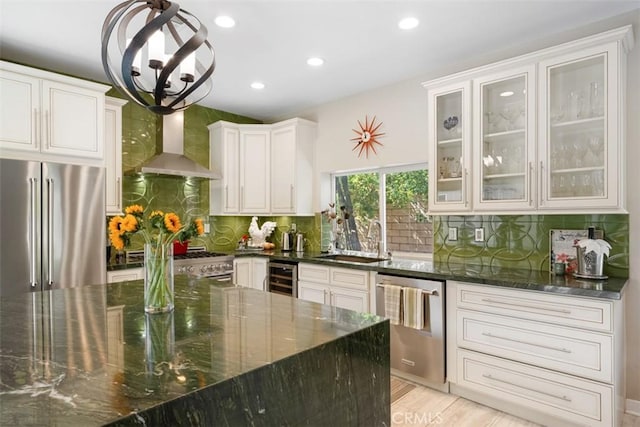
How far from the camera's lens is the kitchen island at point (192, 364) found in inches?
31.4

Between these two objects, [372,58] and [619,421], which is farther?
[372,58]

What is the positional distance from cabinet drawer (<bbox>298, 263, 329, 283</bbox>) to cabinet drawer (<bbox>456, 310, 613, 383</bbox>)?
4.25 ft

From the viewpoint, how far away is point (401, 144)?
358cm

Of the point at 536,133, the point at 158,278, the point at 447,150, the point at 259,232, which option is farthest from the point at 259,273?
the point at 536,133

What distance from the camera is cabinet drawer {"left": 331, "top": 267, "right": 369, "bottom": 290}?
10.4 feet

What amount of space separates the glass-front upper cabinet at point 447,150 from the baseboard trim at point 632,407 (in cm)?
164

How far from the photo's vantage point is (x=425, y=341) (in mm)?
2768

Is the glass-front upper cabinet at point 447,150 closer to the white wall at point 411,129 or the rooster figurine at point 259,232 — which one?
the white wall at point 411,129

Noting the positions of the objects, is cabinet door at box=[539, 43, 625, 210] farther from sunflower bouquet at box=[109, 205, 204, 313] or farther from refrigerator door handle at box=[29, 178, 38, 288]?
refrigerator door handle at box=[29, 178, 38, 288]

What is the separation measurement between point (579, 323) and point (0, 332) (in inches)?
109

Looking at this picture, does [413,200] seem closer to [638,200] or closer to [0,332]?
[638,200]

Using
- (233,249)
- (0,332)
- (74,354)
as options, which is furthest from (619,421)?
(233,249)

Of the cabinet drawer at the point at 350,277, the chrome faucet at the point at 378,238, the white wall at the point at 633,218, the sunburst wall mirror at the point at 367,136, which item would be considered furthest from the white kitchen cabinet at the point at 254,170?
the white wall at the point at 633,218

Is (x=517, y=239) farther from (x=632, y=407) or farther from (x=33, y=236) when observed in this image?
(x=33, y=236)
